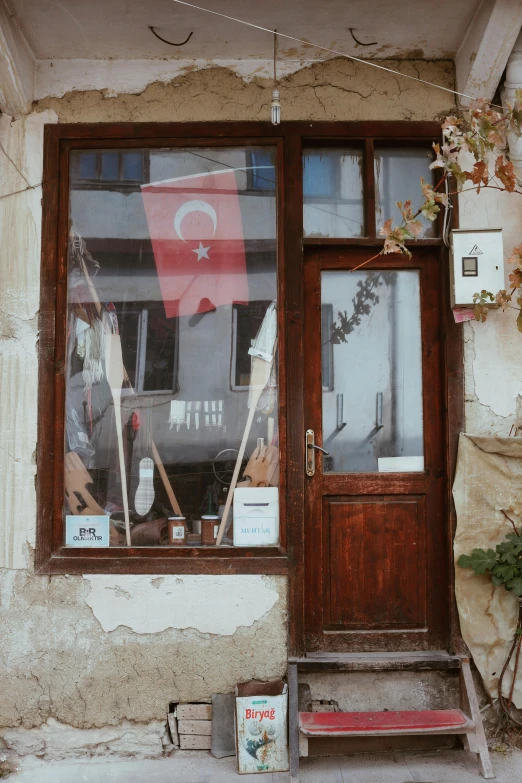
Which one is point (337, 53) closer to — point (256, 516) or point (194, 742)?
point (256, 516)

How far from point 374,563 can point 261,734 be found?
3.68ft

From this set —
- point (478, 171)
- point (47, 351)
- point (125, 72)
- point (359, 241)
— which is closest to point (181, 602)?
point (47, 351)

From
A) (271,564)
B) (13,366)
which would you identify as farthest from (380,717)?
(13,366)

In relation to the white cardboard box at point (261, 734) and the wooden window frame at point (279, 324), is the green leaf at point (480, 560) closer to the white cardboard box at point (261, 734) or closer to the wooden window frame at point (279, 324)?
the wooden window frame at point (279, 324)

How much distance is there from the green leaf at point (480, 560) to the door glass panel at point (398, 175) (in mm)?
1997

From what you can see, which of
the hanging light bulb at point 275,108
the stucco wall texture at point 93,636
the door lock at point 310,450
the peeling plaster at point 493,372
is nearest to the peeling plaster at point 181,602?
the stucco wall texture at point 93,636

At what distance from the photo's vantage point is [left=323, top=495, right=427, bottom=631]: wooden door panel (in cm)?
410

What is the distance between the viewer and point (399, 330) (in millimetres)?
4242

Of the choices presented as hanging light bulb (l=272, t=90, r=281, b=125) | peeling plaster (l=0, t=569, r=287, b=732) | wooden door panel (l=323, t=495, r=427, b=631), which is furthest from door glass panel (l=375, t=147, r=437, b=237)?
peeling plaster (l=0, t=569, r=287, b=732)

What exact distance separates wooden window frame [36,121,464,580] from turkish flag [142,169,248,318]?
24 centimetres

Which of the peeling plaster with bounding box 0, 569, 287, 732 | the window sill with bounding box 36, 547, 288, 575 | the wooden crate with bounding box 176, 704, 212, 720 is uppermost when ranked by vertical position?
the window sill with bounding box 36, 547, 288, 575

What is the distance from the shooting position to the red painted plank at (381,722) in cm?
358

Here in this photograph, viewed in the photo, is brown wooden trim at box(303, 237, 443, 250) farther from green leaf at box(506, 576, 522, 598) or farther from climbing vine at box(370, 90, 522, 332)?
green leaf at box(506, 576, 522, 598)

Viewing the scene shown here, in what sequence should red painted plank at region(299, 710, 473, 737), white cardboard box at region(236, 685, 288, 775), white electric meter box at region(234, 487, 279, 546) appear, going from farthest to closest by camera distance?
white electric meter box at region(234, 487, 279, 546)
white cardboard box at region(236, 685, 288, 775)
red painted plank at region(299, 710, 473, 737)
